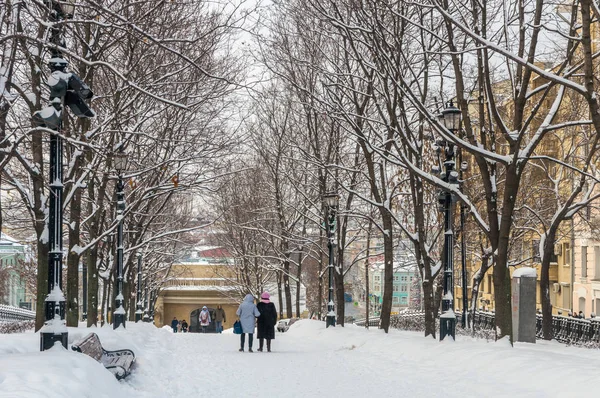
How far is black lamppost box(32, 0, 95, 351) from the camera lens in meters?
12.0

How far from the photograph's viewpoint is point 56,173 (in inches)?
489

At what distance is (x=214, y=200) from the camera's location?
145 ft

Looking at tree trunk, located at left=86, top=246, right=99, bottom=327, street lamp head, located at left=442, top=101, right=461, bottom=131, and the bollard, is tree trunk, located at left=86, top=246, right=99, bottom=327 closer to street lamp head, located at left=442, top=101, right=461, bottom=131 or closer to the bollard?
street lamp head, located at left=442, top=101, right=461, bottom=131

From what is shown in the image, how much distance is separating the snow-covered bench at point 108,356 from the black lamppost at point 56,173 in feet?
1.16

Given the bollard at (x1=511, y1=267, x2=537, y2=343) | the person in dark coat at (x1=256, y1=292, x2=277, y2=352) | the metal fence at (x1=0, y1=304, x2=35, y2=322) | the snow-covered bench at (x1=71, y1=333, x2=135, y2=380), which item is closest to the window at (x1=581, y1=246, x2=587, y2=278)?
the bollard at (x1=511, y1=267, x2=537, y2=343)

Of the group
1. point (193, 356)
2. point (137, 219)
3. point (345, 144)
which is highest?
point (345, 144)

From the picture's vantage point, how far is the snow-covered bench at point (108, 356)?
12.1 meters

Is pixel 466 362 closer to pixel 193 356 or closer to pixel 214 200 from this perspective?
pixel 193 356

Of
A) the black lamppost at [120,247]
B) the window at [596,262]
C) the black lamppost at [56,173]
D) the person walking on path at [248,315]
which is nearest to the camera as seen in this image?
the black lamppost at [56,173]

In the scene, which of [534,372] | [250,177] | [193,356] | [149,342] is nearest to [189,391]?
[534,372]

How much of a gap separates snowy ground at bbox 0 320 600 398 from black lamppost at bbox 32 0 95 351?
629 millimetres

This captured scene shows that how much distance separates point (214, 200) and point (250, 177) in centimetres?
252

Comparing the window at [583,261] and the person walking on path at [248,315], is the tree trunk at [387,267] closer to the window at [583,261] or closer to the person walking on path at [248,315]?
the person walking on path at [248,315]

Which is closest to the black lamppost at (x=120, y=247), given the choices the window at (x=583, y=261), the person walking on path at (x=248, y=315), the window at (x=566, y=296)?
the person walking on path at (x=248, y=315)
